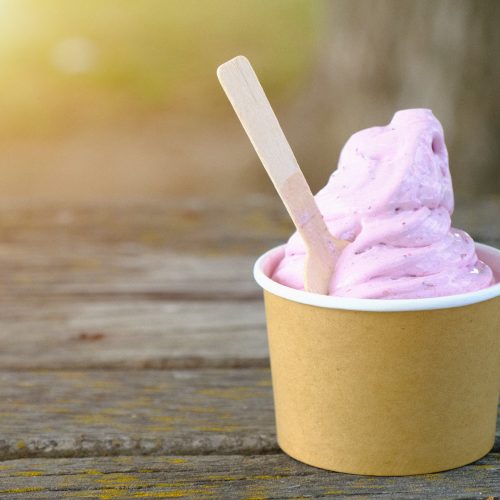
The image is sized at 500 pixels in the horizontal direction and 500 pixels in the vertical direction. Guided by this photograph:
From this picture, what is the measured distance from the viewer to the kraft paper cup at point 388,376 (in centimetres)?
111

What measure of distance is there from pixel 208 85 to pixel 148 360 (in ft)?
28.2

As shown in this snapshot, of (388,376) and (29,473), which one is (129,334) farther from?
(388,376)

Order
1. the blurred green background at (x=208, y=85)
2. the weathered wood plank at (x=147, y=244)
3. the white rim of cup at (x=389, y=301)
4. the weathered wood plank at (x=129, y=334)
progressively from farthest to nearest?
the blurred green background at (x=208, y=85), the weathered wood plank at (x=147, y=244), the weathered wood plank at (x=129, y=334), the white rim of cup at (x=389, y=301)

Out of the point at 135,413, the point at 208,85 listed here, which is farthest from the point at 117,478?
Answer: the point at 208,85

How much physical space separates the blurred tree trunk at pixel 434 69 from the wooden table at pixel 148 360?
48cm

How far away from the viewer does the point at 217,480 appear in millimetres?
1147

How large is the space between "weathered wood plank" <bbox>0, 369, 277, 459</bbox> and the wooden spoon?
29cm

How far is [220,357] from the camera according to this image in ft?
5.44

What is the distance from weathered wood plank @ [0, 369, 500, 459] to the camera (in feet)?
4.19

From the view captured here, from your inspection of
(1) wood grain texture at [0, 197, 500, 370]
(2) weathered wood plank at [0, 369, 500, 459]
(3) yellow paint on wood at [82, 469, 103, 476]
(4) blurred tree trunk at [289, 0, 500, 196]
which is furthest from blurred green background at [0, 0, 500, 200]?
(3) yellow paint on wood at [82, 469, 103, 476]

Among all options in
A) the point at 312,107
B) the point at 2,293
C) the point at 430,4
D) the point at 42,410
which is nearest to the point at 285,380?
the point at 42,410

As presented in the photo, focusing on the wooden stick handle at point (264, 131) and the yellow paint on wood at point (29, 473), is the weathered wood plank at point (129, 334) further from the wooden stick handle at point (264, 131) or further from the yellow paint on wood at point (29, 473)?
the wooden stick handle at point (264, 131)

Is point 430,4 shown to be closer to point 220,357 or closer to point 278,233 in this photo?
point 278,233

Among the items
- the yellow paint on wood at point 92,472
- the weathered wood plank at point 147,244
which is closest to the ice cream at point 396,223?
the yellow paint on wood at point 92,472
